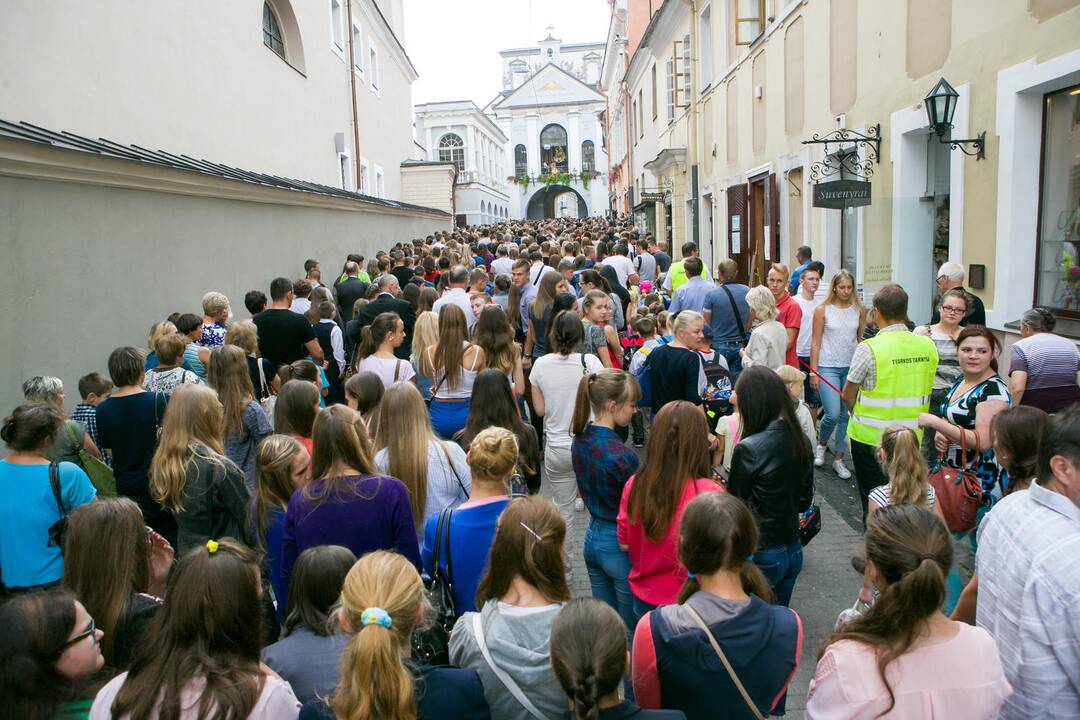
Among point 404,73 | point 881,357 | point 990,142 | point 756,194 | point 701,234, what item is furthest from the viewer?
point 404,73

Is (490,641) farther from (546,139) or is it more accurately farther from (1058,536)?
(546,139)

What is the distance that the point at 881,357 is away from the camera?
17.7 ft

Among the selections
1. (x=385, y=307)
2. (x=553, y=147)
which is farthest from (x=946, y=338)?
(x=553, y=147)

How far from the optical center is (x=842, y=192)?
971cm

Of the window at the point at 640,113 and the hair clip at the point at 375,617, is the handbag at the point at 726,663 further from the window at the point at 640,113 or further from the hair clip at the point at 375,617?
the window at the point at 640,113

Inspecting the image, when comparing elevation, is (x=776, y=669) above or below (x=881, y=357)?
below

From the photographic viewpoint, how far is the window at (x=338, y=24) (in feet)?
73.8

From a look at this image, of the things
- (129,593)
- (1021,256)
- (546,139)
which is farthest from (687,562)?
(546,139)

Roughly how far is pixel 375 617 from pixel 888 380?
4.21 meters

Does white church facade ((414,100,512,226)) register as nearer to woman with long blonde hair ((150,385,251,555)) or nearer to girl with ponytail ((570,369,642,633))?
woman with long blonde hair ((150,385,251,555))

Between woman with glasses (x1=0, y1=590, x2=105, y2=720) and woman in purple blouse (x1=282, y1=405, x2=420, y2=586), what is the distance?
1213 mm

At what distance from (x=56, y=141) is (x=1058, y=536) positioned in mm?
7419

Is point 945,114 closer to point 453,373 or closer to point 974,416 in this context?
point 974,416

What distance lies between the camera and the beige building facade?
6.97 metres
